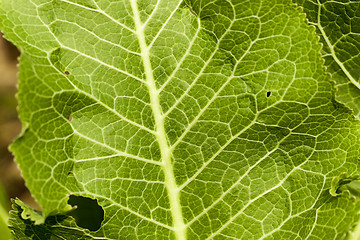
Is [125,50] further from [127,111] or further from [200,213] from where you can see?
[200,213]

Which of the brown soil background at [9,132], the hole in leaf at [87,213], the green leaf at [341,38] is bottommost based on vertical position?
the hole in leaf at [87,213]

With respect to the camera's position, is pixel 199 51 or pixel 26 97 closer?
pixel 26 97

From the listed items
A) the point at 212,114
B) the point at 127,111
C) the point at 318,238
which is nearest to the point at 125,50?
the point at 127,111

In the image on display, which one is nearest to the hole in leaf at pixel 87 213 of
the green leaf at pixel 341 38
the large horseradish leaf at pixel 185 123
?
the large horseradish leaf at pixel 185 123

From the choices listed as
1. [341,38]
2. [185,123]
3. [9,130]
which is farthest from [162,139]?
[9,130]

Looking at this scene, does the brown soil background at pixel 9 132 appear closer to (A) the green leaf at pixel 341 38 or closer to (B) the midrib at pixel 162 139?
(B) the midrib at pixel 162 139

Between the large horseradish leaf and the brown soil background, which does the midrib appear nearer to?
the large horseradish leaf

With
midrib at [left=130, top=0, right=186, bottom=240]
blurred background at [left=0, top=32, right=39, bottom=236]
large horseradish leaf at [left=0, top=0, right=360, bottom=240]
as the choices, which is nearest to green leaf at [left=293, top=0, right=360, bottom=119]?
large horseradish leaf at [left=0, top=0, right=360, bottom=240]
